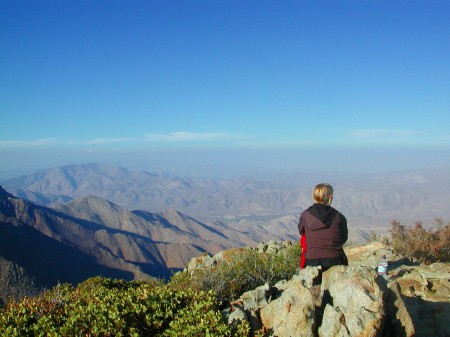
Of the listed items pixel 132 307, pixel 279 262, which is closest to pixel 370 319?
pixel 132 307

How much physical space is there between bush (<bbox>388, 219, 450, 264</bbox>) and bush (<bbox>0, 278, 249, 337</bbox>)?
12.1 meters

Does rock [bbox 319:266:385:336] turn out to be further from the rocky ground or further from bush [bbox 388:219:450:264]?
bush [bbox 388:219:450:264]

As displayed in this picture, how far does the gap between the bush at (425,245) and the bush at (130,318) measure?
475 inches

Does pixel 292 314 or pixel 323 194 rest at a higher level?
pixel 323 194

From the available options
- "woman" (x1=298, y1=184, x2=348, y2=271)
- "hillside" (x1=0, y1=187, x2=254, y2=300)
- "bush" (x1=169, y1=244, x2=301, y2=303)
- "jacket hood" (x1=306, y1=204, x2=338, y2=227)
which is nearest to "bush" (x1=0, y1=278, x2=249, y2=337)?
"woman" (x1=298, y1=184, x2=348, y2=271)

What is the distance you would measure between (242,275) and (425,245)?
9.27 m

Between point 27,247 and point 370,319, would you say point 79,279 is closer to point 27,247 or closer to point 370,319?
point 27,247

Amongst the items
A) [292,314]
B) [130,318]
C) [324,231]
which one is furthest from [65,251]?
[292,314]

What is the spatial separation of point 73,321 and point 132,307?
0.86m

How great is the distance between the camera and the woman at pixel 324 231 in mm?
7258

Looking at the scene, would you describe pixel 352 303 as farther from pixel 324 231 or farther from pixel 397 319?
pixel 324 231

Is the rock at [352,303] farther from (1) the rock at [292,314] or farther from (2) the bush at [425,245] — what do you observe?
(2) the bush at [425,245]

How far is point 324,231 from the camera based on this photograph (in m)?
7.32

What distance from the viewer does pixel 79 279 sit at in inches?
4289
